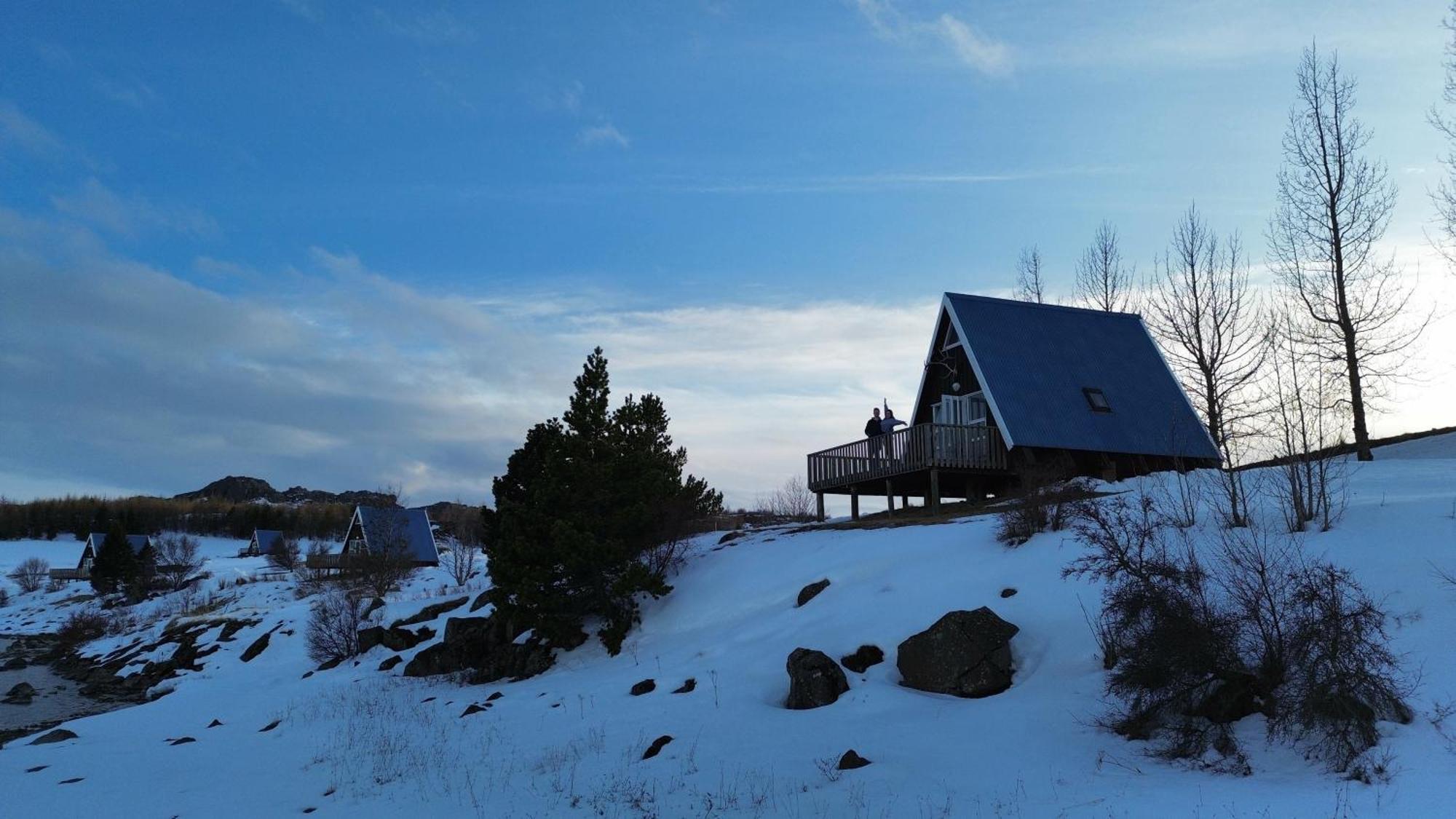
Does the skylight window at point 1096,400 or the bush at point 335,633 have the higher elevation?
the skylight window at point 1096,400

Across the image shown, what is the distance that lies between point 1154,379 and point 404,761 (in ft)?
93.4

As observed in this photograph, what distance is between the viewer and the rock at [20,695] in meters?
28.6

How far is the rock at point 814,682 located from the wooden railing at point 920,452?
14.2m

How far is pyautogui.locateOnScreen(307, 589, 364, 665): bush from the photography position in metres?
27.5

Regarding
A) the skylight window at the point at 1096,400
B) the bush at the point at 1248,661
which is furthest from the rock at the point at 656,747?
the skylight window at the point at 1096,400

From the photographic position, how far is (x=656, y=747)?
42.9ft

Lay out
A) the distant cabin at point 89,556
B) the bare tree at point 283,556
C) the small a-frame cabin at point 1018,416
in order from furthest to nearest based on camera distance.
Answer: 1. the distant cabin at point 89,556
2. the bare tree at point 283,556
3. the small a-frame cabin at point 1018,416

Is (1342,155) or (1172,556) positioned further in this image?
(1342,155)

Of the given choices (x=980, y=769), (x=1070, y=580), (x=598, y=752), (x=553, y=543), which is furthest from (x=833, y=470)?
(x=980, y=769)

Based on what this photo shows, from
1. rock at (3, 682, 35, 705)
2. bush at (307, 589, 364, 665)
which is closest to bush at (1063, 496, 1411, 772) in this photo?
bush at (307, 589, 364, 665)

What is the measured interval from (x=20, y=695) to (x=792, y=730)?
95.8 feet

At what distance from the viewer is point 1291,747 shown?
31.0 ft

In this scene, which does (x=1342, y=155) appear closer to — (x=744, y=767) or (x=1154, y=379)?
(x=1154, y=379)

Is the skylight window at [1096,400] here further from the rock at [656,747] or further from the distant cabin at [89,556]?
the distant cabin at [89,556]
